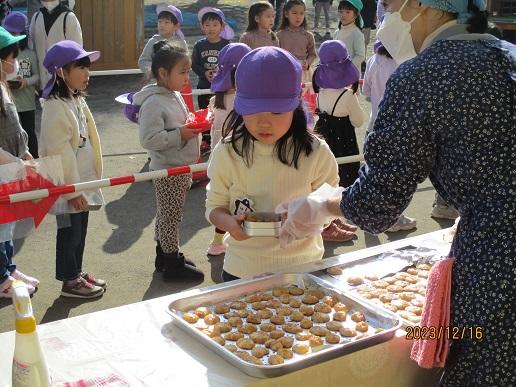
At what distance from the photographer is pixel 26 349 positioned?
5.30 ft

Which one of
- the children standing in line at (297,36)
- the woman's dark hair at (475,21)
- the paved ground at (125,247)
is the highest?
the woman's dark hair at (475,21)

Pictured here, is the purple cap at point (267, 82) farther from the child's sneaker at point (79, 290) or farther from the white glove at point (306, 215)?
the child's sneaker at point (79, 290)

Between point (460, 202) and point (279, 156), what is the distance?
984mm

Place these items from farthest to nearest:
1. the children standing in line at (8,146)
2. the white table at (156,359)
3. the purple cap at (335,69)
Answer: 1. the purple cap at (335,69)
2. the children standing in line at (8,146)
3. the white table at (156,359)

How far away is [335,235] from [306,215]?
3.11 m

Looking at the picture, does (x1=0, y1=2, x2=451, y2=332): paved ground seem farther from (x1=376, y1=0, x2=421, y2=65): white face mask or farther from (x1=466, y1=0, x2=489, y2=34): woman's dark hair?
(x1=466, y1=0, x2=489, y2=34): woman's dark hair

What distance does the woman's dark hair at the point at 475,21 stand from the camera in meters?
1.83

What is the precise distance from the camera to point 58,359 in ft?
6.54

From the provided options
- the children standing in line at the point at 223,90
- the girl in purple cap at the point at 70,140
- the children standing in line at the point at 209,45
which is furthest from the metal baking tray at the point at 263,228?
the children standing in line at the point at 209,45

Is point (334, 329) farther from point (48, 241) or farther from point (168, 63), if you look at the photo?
point (48, 241)

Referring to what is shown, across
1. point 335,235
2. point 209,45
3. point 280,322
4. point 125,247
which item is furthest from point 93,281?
point 209,45

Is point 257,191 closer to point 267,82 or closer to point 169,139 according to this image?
point 267,82

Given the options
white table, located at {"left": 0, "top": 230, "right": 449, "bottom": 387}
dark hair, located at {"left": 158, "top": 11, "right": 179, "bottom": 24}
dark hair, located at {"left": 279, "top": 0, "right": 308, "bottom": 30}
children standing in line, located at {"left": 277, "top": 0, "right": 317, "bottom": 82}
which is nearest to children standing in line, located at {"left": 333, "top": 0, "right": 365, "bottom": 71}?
children standing in line, located at {"left": 277, "top": 0, "right": 317, "bottom": 82}

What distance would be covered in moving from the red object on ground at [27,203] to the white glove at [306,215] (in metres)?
1.75
